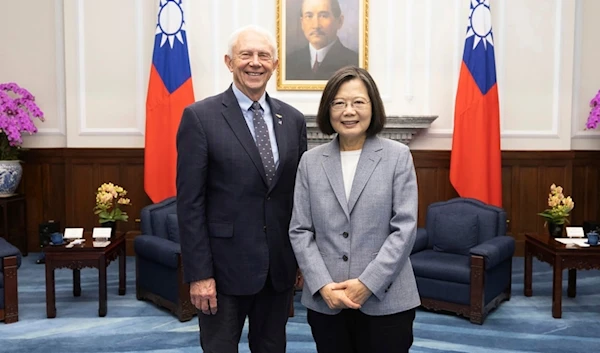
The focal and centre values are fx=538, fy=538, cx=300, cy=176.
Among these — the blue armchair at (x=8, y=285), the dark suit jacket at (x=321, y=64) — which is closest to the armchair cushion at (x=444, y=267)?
the dark suit jacket at (x=321, y=64)

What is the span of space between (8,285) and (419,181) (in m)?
3.91

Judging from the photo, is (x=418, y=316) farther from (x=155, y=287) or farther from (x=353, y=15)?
(x=353, y=15)

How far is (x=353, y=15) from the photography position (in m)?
5.64

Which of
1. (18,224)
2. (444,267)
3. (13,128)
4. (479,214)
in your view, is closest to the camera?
(444,267)

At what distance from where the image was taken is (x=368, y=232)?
1739mm

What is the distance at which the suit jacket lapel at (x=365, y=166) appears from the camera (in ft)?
5.73

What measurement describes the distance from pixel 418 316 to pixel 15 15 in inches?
206

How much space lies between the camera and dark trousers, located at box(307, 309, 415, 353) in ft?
5.71

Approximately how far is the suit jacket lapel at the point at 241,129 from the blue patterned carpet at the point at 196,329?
70.6 inches

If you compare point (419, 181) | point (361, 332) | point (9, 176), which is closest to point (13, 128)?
point (9, 176)

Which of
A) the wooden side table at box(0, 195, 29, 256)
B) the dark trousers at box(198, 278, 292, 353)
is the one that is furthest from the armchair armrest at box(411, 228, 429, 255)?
the wooden side table at box(0, 195, 29, 256)

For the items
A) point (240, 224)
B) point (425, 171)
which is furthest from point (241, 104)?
point (425, 171)

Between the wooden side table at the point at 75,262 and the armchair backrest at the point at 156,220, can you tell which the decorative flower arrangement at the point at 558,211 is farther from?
the wooden side table at the point at 75,262

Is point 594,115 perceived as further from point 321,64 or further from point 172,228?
point 172,228
